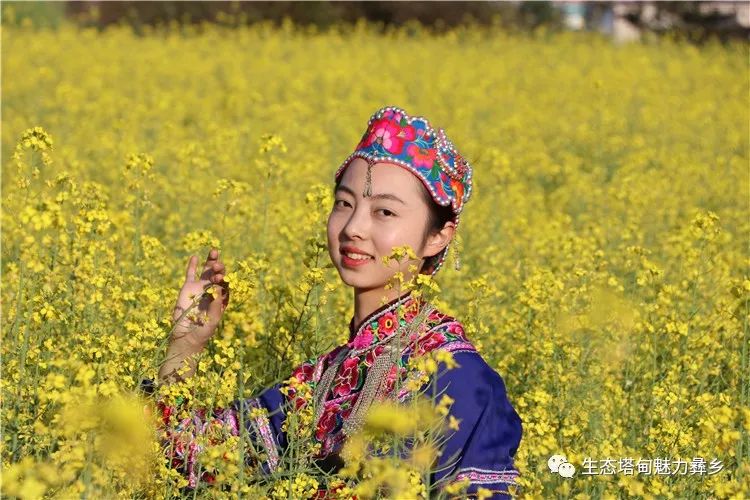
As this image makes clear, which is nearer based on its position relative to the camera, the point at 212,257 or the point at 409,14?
the point at 212,257

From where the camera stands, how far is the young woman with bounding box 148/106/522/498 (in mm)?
3000

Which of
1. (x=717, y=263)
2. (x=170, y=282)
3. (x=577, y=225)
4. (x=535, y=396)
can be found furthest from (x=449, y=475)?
(x=577, y=225)

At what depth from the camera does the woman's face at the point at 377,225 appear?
10.2ft

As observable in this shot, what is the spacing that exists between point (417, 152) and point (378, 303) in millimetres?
400

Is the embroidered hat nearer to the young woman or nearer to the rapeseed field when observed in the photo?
the young woman

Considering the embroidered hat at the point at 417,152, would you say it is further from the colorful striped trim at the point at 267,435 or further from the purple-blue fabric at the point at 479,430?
the colorful striped trim at the point at 267,435

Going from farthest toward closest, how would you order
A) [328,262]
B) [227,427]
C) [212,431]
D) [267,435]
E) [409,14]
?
[409,14] → [328,262] → [267,435] → [212,431] → [227,427]

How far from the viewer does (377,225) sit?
3.12m

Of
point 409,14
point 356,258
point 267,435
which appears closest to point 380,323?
point 356,258

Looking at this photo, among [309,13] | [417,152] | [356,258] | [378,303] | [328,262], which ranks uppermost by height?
[417,152]

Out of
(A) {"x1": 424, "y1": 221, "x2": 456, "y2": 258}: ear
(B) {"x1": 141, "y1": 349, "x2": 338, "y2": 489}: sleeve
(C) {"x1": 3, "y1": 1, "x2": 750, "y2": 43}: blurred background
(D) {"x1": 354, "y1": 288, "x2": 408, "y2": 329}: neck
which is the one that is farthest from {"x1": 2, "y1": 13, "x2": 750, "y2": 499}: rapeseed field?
(C) {"x1": 3, "y1": 1, "x2": 750, "y2": 43}: blurred background

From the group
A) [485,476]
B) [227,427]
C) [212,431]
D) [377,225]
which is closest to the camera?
[485,476]

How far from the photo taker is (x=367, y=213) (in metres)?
3.12

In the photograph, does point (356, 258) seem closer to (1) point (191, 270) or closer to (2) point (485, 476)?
(1) point (191, 270)
